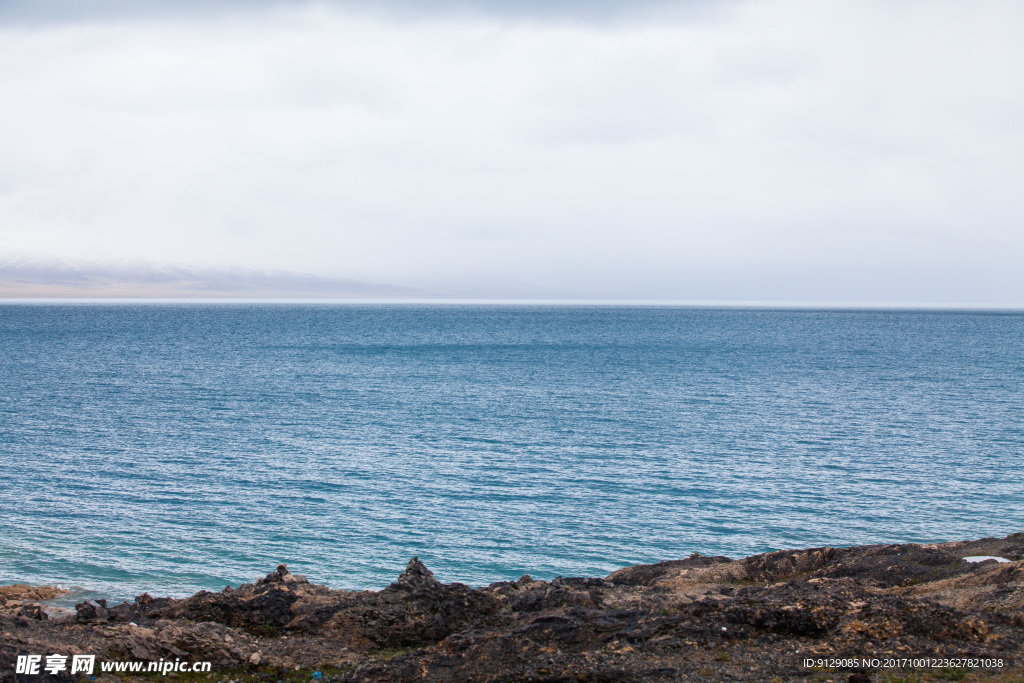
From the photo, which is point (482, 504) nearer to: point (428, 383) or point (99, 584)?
point (99, 584)

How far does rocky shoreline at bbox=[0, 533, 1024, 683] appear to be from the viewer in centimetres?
1310

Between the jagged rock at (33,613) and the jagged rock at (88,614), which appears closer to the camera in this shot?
the jagged rock at (88,614)

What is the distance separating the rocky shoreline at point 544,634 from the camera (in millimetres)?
13102

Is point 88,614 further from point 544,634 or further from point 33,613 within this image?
point 544,634

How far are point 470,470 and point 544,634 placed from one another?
3149 centimetres

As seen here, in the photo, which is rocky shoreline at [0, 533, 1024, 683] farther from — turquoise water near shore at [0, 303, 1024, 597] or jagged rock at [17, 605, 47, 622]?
turquoise water near shore at [0, 303, 1024, 597]

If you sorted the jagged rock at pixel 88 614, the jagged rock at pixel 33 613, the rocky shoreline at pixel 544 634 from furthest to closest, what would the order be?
the jagged rock at pixel 33 613 < the jagged rock at pixel 88 614 < the rocky shoreline at pixel 544 634

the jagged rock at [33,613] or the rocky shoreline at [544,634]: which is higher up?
the rocky shoreline at [544,634]

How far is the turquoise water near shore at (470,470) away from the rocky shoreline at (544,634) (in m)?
11.0

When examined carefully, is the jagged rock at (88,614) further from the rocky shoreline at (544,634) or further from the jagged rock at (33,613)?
the jagged rock at (33,613)

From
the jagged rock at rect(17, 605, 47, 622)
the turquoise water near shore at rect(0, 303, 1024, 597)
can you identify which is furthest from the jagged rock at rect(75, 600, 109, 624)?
the turquoise water near shore at rect(0, 303, 1024, 597)

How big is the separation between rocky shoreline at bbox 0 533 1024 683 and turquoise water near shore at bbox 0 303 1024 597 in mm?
11009

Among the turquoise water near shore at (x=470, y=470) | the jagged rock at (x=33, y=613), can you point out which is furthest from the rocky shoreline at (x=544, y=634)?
the turquoise water near shore at (x=470, y=470)

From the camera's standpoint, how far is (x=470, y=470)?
4616 centimetres
